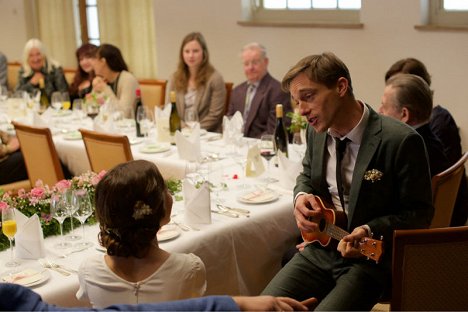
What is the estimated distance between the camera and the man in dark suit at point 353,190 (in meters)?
2.62

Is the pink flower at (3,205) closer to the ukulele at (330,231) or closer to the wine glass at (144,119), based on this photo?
the ukulele at (330,231)

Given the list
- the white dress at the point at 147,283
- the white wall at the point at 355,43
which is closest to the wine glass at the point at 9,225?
the white dress at the point at 147,283

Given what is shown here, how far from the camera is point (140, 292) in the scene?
7.29ft

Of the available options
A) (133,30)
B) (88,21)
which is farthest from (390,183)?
(88,21)

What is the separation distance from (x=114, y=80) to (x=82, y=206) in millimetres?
3362

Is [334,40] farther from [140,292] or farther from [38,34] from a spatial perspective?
[38,34]

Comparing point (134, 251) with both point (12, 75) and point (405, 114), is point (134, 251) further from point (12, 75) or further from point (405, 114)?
point (12, 75)

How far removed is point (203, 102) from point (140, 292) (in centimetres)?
348

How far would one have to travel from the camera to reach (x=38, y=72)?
7629 mm

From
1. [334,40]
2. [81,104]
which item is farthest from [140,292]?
[334,40]

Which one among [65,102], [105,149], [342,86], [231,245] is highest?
[342,86]

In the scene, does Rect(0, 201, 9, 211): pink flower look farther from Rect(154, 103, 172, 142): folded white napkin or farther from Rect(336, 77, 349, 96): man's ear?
Rect(154, 103, 172, 142): folded white napkin

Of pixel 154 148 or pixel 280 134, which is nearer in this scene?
pixel 280 134

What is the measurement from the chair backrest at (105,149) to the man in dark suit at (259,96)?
1.31 meters
